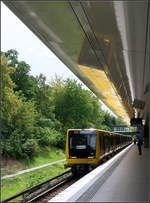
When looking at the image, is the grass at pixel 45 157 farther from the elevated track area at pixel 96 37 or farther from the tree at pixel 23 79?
the elevated track area at pixel 96 37

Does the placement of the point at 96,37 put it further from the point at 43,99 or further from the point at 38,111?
the point at 43,99

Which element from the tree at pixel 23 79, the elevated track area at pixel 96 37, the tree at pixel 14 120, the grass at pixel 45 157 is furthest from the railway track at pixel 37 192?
the tree at pixel 23 79

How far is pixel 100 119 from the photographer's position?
1262 inches

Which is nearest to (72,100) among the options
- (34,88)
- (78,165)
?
(34,88)

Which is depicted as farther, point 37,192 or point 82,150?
point 82,150

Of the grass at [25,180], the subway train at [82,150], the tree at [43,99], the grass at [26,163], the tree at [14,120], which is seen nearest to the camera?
the subway train at [82,150]

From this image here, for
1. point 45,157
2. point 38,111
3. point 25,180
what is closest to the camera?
point 25,180

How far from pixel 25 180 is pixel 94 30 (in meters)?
17.8

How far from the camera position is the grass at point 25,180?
17458 mm

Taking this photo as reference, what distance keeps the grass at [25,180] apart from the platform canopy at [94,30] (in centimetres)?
1069

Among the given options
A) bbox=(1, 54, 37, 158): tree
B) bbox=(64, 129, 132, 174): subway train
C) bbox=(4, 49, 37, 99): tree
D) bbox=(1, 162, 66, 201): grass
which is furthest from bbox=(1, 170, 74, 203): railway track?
bbox=(4, 49, 37, 99): tree

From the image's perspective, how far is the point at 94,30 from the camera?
17.3 ft

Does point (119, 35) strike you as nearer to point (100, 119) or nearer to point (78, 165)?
point (78, 165)

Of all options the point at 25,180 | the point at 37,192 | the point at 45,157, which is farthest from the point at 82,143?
the point at 45,157
